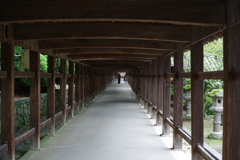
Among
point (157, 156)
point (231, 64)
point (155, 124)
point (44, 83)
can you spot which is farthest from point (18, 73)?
point (44, 83)

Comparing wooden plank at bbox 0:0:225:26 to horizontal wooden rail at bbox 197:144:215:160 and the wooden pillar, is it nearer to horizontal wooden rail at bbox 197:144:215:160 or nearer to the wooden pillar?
horizontal wooden rail at bbox 197:144:215:160

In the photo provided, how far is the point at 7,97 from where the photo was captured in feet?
12.5

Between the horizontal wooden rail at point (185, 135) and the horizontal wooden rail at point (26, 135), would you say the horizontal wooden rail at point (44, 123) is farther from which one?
the horizontal wooden rail at point (185, 135)

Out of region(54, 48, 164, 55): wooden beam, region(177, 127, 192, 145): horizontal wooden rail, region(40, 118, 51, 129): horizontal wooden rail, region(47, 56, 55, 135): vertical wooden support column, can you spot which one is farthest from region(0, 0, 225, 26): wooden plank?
region(54, 48, 164, 55): wooden beam

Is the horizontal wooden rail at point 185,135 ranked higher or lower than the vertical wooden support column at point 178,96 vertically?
lower

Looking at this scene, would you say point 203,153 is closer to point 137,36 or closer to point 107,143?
point 137,36

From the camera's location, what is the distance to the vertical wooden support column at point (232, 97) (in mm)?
2588

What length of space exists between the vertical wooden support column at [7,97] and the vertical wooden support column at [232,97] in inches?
118

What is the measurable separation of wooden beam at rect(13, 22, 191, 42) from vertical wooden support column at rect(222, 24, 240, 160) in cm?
141

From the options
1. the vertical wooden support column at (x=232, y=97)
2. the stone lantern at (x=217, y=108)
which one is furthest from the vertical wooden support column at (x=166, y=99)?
the vertical wooden support column at (x=232, y=97)

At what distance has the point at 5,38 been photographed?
371 cm

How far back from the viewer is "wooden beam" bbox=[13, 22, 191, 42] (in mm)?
3912

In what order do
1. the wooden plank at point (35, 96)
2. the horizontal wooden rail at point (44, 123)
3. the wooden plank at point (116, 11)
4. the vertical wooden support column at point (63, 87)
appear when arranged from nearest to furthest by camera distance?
the wooden plank at point (116, 11) < the wooden plank at point (35, 96) < the horizontal wooden rail at point (44, 123) < the vertical wooden support column at point (63, 87)

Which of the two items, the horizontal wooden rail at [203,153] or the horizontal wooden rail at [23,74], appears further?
the horizontal wooden rail at [23,74]
